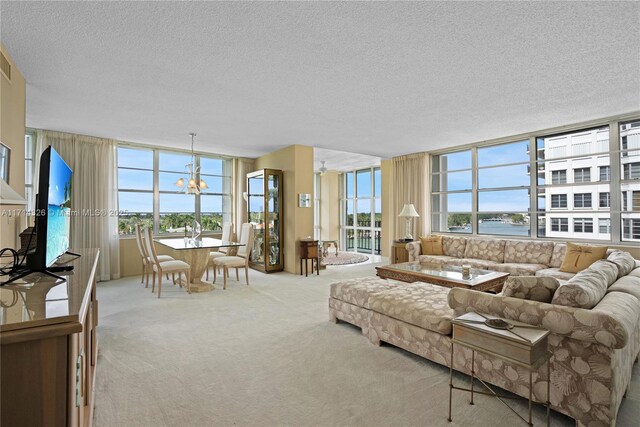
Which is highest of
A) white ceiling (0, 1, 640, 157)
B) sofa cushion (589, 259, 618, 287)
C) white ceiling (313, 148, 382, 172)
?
white ceiling (313, 148, 382, 172)

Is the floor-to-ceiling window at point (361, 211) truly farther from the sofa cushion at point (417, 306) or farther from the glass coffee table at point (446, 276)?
the sofa cushion at point (417, 306)

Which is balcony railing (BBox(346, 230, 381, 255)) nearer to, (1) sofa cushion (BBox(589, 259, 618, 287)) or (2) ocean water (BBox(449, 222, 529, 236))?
(2) ocean water (BBox(449, 222, 529, 236))

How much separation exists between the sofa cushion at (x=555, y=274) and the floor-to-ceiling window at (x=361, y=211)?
16.8ft

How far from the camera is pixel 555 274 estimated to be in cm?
424

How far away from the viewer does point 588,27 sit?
2.40 meters

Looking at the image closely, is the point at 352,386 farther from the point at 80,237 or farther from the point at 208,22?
the point at 80,237

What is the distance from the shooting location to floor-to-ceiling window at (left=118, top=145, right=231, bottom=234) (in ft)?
20.9

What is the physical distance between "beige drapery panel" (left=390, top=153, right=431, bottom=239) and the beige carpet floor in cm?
398

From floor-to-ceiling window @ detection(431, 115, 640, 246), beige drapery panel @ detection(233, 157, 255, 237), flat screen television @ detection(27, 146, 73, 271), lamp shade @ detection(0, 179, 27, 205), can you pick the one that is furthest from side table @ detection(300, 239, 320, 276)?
lamp shade @ detection(0, 179, 27, 205)

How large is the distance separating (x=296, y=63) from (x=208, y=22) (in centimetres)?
85

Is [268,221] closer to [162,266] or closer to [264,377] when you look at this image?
A: [162,266]

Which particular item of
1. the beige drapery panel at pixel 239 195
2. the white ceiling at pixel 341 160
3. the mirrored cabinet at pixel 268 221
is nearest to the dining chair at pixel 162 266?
the mirrored cabinet at pixel 268 221

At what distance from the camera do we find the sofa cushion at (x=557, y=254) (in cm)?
471

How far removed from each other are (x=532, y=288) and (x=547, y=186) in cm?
432
